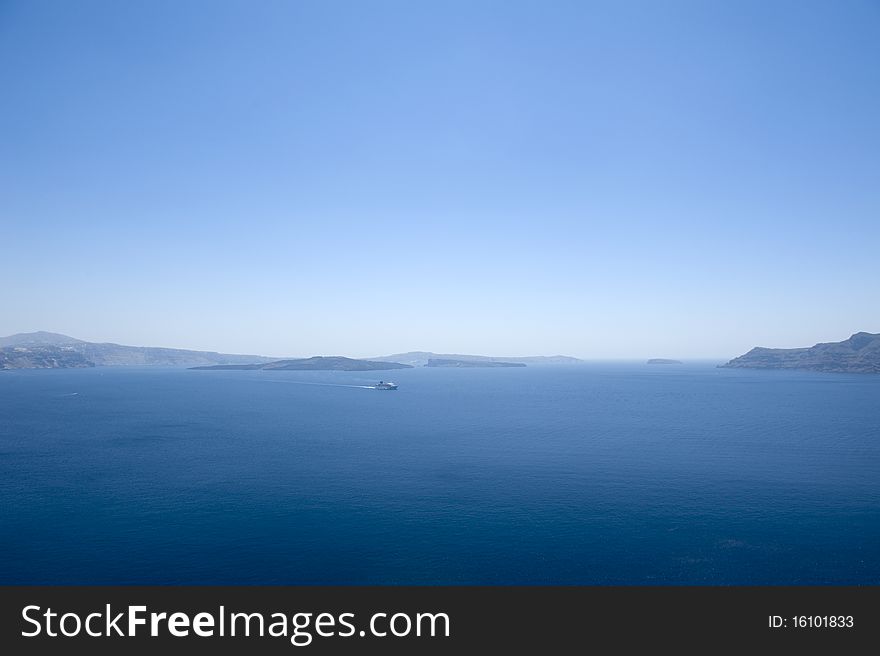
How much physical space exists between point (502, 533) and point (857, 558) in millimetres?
29571

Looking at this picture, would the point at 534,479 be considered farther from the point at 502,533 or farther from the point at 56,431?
the point at 56,431

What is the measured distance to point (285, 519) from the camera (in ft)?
157

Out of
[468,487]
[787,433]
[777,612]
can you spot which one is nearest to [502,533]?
[468,487]

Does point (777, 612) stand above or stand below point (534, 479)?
above

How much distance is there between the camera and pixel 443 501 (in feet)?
175

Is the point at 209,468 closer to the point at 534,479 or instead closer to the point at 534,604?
the point at 534,479

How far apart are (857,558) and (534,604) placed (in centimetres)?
3752

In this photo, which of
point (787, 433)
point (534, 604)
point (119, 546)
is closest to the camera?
point (534, 604)

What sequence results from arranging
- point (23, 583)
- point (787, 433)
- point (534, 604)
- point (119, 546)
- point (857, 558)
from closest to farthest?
point (534, 604) < point (23, 583) < point (857, 558) < point (119, 546) < point (787, 433)

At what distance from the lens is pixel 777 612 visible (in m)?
16.6

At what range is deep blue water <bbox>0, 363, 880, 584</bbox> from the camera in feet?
122

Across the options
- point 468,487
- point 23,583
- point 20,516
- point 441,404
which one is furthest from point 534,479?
point 441,404

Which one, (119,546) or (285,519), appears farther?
(285,519)

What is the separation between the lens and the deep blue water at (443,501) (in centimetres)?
3722
